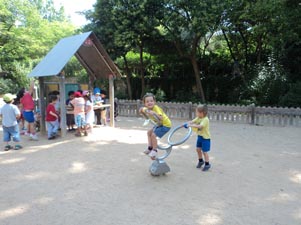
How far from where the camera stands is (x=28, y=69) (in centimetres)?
2559

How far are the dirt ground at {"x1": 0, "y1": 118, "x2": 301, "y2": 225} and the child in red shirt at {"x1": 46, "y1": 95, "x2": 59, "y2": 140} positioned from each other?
894 millimetres

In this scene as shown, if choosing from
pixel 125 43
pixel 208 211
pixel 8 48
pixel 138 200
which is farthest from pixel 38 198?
pixel 8 48

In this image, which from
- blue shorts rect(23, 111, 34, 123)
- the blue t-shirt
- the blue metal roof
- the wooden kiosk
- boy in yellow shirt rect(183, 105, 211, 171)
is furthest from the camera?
blue shorts rect(23, 111, 34, 123)

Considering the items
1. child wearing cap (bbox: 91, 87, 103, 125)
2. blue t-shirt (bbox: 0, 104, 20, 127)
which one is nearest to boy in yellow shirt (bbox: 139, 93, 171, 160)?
blue t-shirt (bbox: 0, 104, 20, 127)

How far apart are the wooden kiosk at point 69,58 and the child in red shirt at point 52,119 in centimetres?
24

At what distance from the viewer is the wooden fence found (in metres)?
10.8

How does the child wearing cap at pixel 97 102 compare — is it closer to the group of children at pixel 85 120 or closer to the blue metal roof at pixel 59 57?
the group of children at pixel 85 120

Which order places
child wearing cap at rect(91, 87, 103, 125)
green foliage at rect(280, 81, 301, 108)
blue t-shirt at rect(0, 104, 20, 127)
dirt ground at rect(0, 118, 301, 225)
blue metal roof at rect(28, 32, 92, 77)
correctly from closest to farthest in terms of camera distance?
dirt ground at rect(0, 118, 301, 225) < blue t-shirt at rect(0, 104, 20, 127) < blue metal roof at rect(28, 32, 92, 77) < child wearing cap at rect(91, 87, 103, 125) < green foliage at rect(280, 81, 301, 108)

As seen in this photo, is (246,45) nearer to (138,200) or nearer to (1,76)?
(138,200)

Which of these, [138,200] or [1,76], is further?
[1,76]

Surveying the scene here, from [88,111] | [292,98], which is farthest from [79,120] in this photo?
[292,98]

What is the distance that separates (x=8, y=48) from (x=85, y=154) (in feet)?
58.9

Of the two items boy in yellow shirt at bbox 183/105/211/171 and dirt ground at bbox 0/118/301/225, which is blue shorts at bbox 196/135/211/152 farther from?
dirt ground at bbox 0/118/301/225

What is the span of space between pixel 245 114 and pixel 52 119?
7.49m
